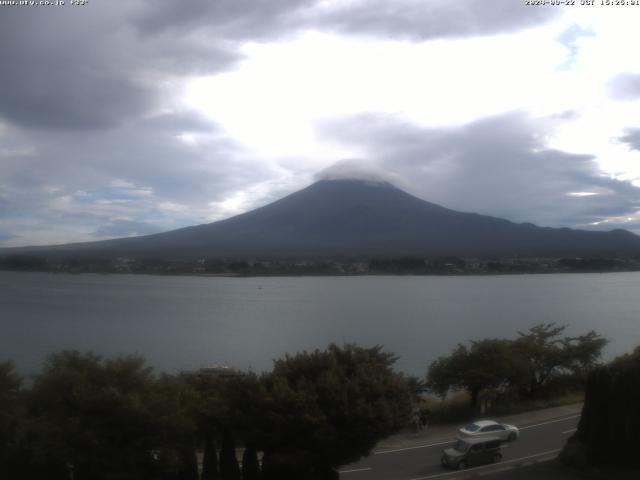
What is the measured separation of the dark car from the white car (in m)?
0.41

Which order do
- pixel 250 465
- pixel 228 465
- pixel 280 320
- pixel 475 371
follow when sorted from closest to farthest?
pixel 228 465 → pixel 250 465 → pixel 475 371 → pixel 280 320

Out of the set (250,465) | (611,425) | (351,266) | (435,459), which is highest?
(351,266)

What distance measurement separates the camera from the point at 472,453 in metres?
11.4

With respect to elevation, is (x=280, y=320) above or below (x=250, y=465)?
below

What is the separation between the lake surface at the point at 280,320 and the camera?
30547 mm

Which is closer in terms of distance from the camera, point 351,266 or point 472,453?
point 472,453

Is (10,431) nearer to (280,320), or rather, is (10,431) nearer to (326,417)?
(326,417)

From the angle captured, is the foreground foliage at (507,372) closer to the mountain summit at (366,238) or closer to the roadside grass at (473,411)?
the roadside grass at (473,411)

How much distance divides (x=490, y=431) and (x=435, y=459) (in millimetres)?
1235

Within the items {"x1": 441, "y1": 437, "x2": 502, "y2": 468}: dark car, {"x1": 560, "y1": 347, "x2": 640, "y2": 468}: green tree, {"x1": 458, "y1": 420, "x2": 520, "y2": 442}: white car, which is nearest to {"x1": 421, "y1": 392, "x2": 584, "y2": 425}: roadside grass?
{"x1": 458, "y1": 420, "x2": 520, "y2": 442}: white car

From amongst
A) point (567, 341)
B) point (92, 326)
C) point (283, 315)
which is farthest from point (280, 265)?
point (567, 341)

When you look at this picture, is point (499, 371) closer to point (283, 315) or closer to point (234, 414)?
point (234, 414)

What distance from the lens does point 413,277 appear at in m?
99.6

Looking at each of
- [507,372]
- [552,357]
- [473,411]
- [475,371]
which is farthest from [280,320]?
[473,411]
